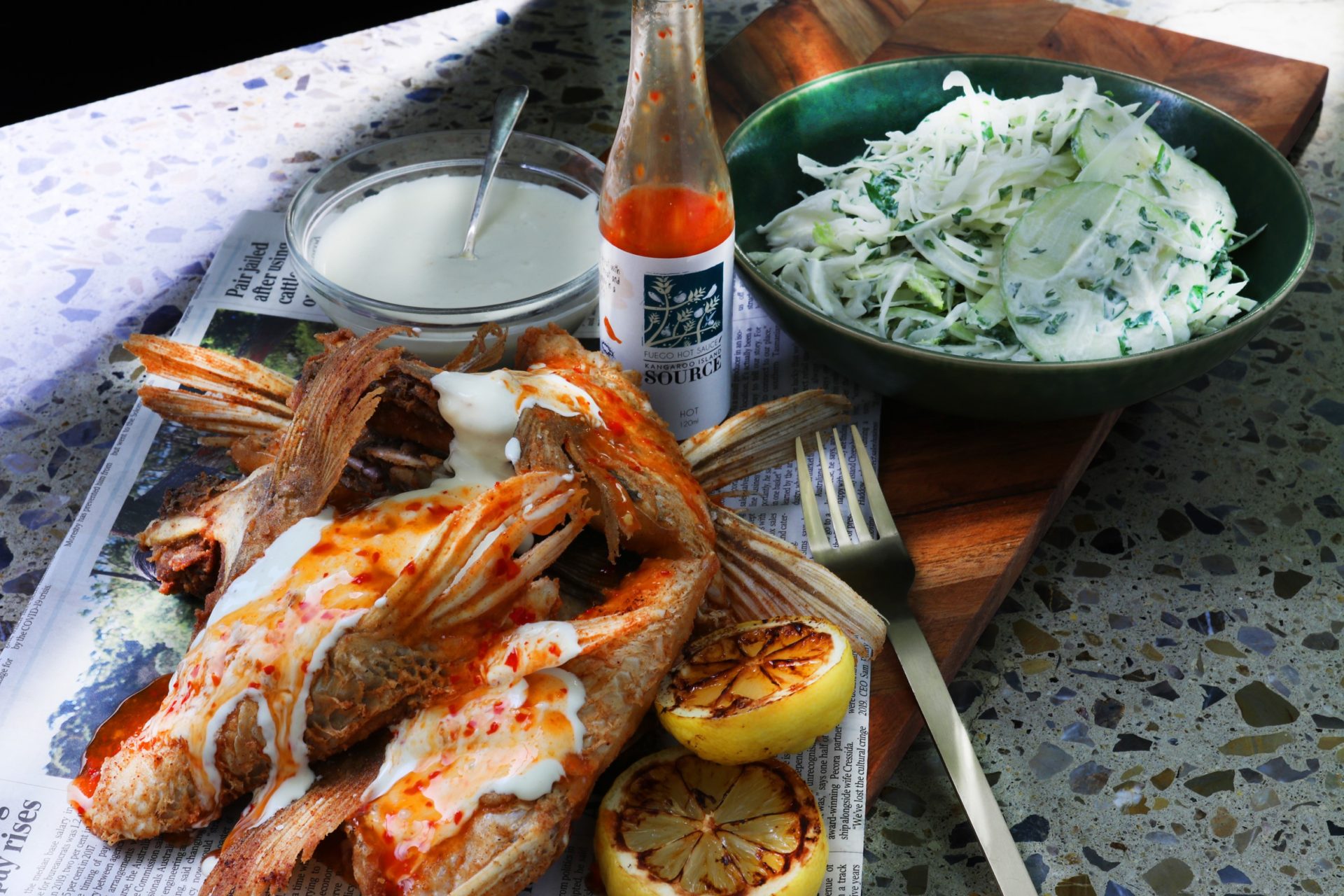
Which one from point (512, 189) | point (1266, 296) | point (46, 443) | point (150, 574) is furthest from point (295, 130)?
point (1266, 296)

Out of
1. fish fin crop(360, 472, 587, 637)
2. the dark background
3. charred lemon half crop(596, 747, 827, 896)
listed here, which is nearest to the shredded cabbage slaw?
fish fin crop(360, 472, 587, 637)

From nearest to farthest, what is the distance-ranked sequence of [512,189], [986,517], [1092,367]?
1. [1092,367]
2. [986,517]
3. [512,189]

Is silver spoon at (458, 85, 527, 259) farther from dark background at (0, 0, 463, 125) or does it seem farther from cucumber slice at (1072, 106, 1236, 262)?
cucumber slice at (1072, 106, 1236, 262)

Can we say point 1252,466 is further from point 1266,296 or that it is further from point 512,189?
point 512,189

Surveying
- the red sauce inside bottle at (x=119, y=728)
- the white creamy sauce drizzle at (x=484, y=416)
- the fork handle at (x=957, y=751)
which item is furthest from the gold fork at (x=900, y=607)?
the red sauce inside bottle at (x=119, y=728)

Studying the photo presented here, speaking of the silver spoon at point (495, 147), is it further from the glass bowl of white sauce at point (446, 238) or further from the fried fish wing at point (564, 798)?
the fried fish wing at point (564, 798)

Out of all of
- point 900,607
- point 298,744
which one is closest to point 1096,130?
point 900,607
